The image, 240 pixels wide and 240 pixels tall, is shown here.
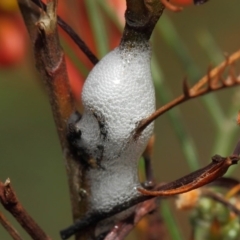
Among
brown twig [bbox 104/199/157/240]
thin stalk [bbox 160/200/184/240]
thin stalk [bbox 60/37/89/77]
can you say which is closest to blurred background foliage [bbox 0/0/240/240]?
thin stalk [bbox 60/37/89/77]

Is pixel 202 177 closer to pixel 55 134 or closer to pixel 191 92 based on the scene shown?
pixel 191 92

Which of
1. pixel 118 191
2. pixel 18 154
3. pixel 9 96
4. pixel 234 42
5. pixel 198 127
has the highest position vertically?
pixel 118 191

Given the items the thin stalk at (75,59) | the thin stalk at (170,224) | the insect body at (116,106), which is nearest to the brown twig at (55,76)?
the insect body at (116,106)

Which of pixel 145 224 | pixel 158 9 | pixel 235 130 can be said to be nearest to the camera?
pixel 158 9

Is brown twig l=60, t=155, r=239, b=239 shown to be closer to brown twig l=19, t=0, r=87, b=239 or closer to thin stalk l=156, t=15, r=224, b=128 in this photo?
brown twig l=19, t=0, r=87, b=239

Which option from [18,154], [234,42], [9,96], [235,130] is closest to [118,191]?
[235,130]

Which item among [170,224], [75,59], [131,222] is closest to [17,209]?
[131,222]

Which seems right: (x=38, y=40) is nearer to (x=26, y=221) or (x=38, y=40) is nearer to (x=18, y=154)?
(x=26, y=221)

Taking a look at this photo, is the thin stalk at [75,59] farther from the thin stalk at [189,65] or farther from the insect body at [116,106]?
the insect body at [116,106]
